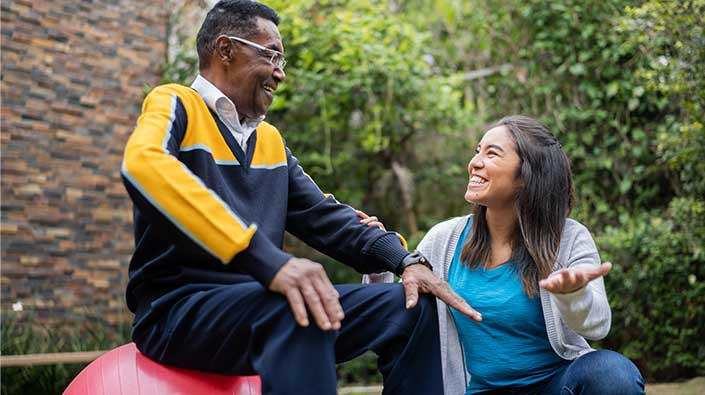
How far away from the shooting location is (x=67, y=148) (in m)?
5.73

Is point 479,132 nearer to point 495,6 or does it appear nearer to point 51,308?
point 495,6

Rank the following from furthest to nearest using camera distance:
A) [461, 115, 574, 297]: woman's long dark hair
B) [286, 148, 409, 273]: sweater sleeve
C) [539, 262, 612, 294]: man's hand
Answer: [461, 115, 574, 297]: woman's long dark hair → [286, 148, 409, 273]: sweater sleeve → [539, 262, 612, 294]: man's hand

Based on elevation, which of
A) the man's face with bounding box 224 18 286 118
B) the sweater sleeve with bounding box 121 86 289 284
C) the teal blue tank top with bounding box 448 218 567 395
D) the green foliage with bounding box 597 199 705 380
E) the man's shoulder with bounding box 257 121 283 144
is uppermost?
the man's face with bounding box 224 18 286 118

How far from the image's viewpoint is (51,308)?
5.49m

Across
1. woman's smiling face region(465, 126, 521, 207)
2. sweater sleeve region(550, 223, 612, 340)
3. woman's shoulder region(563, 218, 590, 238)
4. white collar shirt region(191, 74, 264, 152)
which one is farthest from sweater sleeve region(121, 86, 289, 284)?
woman's shoulder region(563, 218, 590, 238)

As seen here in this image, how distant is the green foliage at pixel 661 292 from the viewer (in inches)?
191

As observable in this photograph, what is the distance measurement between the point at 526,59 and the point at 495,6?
611mm

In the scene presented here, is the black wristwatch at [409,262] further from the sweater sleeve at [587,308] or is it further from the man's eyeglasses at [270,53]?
the man's eyeglasses at [270,53]

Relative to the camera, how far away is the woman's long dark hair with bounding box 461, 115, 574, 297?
2564 millimetres

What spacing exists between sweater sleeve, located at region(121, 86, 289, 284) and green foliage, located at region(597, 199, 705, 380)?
143 inches

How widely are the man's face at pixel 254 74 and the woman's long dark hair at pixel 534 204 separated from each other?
0.89m

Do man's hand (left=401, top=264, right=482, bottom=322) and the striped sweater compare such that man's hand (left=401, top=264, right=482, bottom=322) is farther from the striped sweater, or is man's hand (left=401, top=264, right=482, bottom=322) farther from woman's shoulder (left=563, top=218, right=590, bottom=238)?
woman's shoulder (left=563, top=218, right=590, bottom=238)

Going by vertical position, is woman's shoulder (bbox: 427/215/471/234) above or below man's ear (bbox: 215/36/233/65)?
below

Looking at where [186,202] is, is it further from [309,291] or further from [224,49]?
[224,49]
